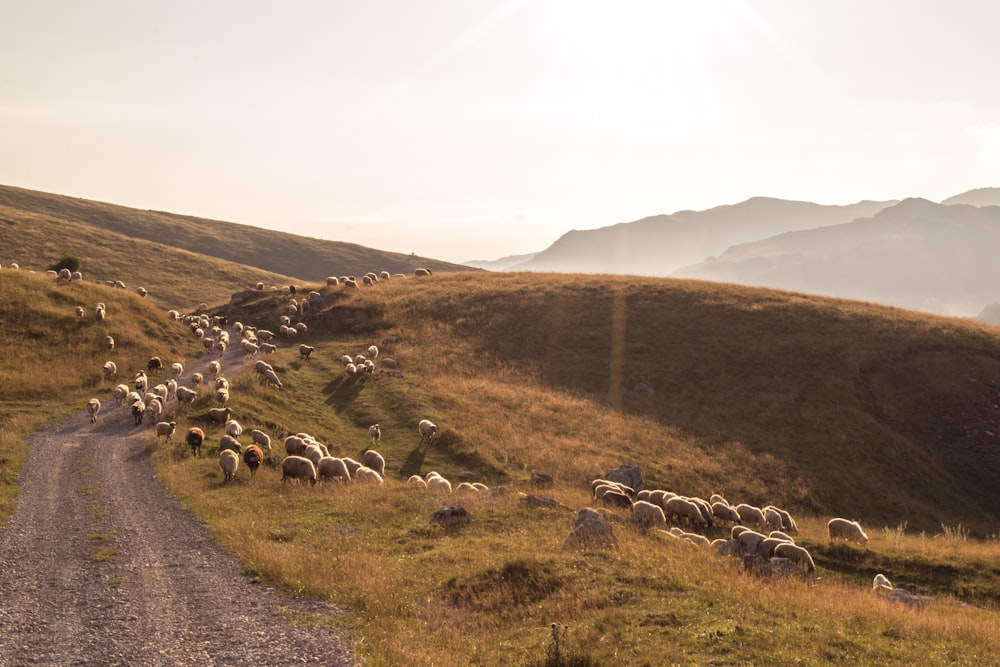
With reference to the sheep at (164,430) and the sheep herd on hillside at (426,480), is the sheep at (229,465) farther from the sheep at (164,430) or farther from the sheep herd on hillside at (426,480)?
the sheep at (164,430)

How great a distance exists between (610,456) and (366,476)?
1512 centimetres

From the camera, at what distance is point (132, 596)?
12.5m

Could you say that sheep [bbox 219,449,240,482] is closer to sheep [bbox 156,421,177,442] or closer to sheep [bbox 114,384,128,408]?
sheep [bbox 156,421,177,442]

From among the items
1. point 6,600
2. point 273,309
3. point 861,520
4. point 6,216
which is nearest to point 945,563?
point 861,520

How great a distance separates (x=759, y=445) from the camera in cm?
3741

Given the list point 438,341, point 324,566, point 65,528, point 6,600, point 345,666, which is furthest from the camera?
point 438,341

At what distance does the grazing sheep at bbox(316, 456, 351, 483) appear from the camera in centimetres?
2397

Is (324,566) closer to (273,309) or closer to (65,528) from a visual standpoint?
(65,528)

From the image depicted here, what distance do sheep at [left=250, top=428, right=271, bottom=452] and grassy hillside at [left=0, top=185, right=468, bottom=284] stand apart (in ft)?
333

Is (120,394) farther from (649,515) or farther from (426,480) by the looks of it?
(649,515)

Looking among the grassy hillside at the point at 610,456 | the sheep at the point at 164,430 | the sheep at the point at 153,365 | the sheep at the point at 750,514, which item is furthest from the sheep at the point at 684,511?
the sheep at the point at 153,365

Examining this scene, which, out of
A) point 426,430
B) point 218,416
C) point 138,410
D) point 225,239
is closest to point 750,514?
point 426,430

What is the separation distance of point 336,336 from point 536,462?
97.5 ft

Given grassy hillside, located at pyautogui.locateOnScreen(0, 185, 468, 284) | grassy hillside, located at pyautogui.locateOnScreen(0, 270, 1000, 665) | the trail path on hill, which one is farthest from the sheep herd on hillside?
grassy hillside, located at pyautogui.locateOnScreen(0, 185, 468, 284)
